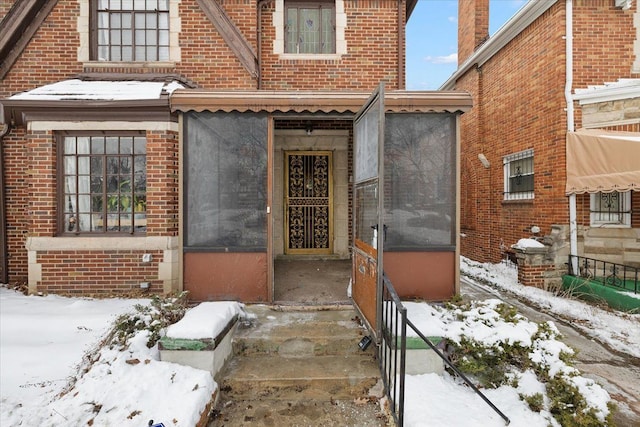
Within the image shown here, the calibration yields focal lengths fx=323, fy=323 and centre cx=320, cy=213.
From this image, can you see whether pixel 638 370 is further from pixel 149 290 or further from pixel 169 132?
pixel 169 132

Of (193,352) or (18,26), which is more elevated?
(18,26)

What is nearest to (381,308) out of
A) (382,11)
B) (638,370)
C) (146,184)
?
(638,370)

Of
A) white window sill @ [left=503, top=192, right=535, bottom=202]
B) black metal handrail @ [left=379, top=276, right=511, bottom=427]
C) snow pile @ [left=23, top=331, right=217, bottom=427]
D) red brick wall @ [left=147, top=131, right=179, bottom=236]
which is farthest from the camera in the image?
white window sill @ [left=503, top=192, right=535, bottom=202]

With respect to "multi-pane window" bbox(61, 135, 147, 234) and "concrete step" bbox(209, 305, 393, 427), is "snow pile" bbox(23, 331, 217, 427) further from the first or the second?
"multi-pane window" bbox(61, 135, 147, 234)

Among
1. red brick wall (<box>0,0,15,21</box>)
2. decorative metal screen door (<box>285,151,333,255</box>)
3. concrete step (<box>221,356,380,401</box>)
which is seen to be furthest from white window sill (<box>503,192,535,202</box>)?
red brick wall (<box>0,0,15,21</box>)

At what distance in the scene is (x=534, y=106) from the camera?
8.52 m

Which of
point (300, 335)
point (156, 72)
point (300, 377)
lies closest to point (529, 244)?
point (300, 335)

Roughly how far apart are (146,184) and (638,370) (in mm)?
7667

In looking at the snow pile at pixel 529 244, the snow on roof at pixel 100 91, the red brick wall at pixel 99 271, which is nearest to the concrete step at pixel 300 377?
the red brick wall at pixel 99 271

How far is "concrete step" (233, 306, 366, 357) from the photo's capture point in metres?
4.09

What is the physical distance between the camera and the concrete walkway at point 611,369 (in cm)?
341

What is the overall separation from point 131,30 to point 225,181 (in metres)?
4.52

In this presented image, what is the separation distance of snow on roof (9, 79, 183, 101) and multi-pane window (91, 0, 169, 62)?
47.7 inches

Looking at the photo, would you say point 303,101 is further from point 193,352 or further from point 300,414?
point 300,414
